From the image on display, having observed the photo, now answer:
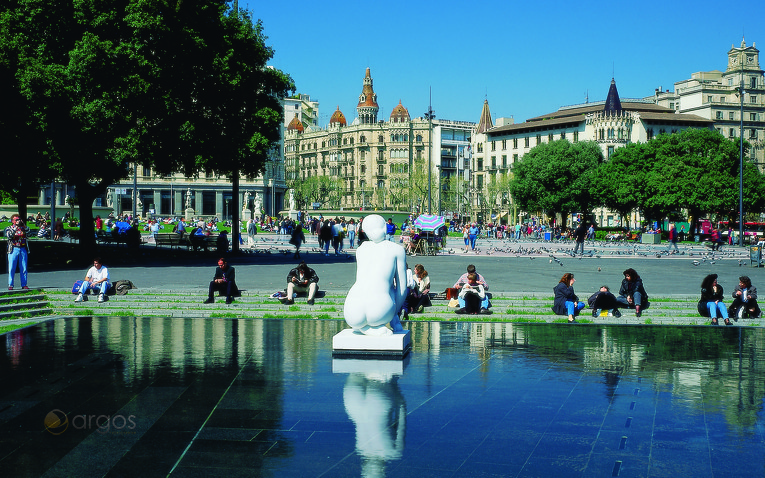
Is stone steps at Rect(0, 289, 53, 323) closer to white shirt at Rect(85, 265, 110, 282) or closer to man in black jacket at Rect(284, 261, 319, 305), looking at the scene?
white shirt at Rect(85, 265, 110, 282)

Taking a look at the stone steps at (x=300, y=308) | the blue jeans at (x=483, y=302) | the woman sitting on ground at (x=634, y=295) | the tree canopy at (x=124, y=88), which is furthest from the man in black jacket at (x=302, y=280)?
the tree canopy at (x=124, y=88)

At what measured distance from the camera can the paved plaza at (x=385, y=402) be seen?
6178 millimetres

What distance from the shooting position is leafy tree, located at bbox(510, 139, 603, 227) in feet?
269

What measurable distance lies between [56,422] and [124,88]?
20923 millimetres

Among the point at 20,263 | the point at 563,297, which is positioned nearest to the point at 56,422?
the point at 563,297

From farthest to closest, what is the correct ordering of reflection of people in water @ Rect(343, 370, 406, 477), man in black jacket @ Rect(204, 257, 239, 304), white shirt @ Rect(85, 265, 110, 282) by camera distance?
white shirt @ Rect(85, 265, 110, 282), man in black jacket @ Rect(204, 257, 239, 304), reflection of people in water @ Rect(343, 370, 406, 477)

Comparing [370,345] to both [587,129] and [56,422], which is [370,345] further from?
[587,129]

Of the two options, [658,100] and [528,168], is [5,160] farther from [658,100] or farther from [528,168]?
[658,100]

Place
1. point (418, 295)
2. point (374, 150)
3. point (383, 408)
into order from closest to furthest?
point (383, 408) → point (418, 295) → point (374, 150)

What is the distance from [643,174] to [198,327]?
203 ft

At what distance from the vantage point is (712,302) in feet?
48.6

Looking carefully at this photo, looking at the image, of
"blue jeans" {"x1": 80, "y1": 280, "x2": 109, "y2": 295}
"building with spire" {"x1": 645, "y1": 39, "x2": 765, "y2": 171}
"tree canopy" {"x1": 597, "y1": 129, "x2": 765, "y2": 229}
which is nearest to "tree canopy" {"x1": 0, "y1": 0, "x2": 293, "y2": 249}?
"blue jeans" {"x1": 80, "y1": 280, "x2": 109, "y2": 295}

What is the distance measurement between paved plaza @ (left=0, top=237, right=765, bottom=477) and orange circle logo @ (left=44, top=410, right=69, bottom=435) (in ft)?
0.09

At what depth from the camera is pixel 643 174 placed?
69.0m
